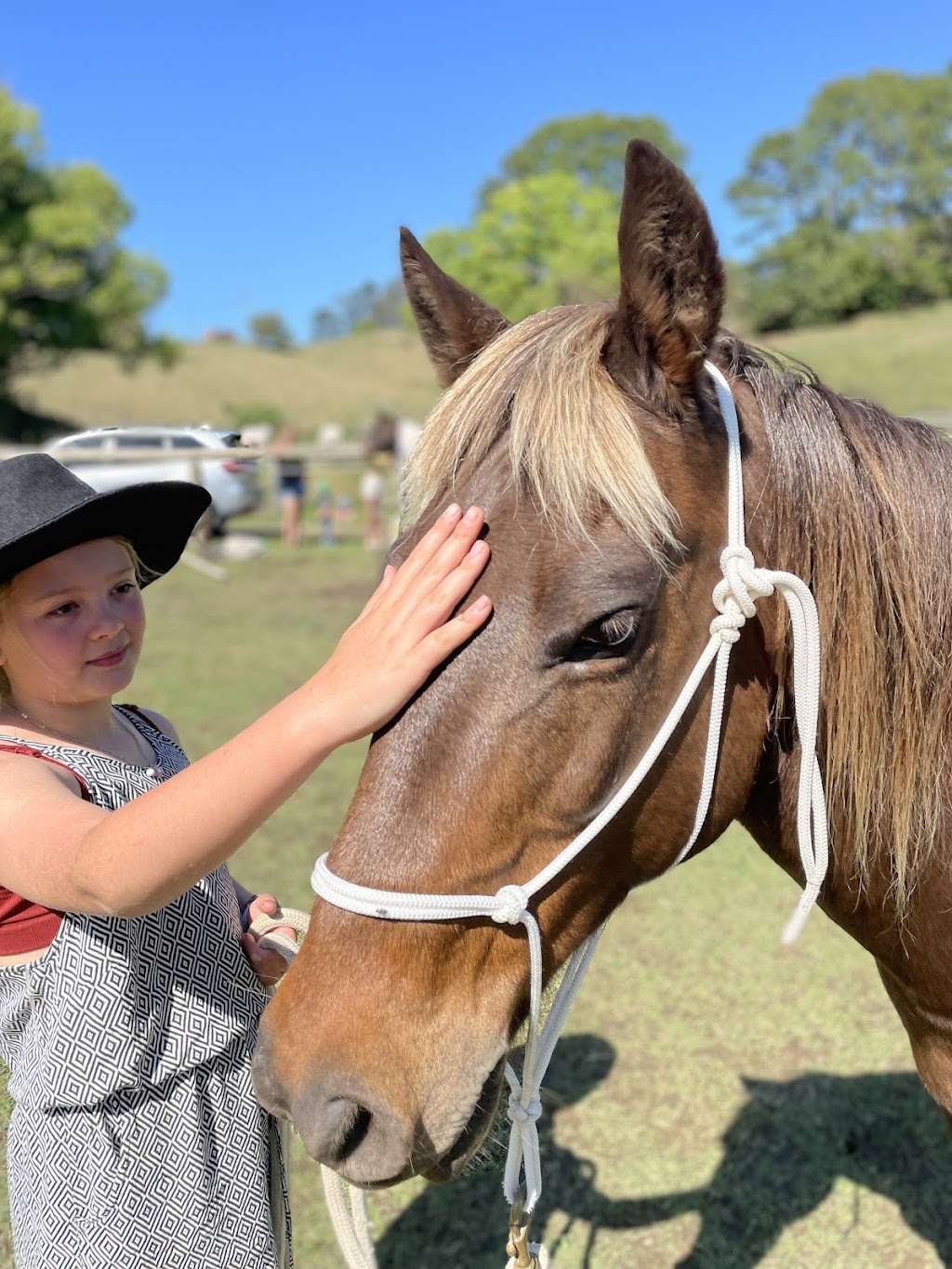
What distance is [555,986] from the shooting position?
1594mm

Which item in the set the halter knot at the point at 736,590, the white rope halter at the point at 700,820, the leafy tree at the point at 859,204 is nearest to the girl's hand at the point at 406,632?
the white rope halter at the point at 700,820

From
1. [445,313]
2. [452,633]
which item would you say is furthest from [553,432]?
[445,313]

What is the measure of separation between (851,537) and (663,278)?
55cm

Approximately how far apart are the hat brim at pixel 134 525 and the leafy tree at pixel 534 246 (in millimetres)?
32987

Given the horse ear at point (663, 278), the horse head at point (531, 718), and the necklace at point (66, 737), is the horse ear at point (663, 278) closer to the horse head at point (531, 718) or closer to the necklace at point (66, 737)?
the horse head at point (531, 718)

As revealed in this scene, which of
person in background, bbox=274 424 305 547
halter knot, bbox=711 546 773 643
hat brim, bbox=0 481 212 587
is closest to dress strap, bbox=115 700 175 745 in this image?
hat brim, bbox=0 481 212 587

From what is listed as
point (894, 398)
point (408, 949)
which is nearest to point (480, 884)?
point (408, 949)

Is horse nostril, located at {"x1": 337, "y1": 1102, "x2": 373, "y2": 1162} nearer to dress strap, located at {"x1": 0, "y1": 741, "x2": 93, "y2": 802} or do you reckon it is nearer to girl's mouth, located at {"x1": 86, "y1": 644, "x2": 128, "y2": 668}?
dress strap, located at {"x1": 0, "y1": 741, "x2": 93, "y2": 802}

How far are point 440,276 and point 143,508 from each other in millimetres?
729

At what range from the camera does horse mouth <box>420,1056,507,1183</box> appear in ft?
4.43

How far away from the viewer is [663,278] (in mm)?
1388

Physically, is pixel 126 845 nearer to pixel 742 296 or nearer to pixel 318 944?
pixel 318 944

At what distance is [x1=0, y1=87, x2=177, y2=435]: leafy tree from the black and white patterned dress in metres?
33.7

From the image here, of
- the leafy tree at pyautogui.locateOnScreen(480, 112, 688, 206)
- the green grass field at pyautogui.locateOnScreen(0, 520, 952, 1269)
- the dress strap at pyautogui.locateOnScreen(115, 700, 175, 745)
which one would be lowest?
the green grass field at pyautogui.locateOnScreen(0, 520, 952, 1269)
